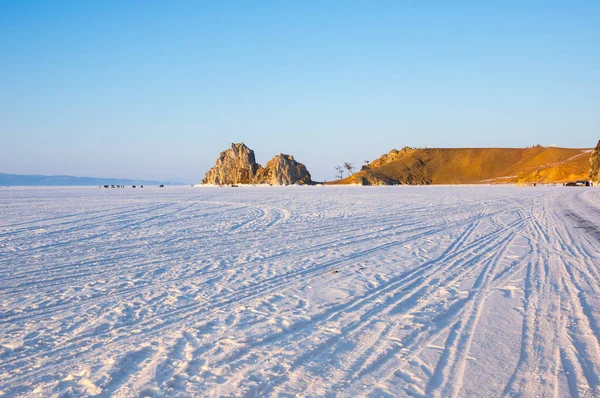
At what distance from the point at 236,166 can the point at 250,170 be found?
22.3 ft

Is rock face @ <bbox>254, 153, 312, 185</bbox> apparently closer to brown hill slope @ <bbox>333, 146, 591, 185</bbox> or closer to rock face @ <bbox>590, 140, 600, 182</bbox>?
brown hill slope @ <bbox>333, 146, 591, 185</bbox>

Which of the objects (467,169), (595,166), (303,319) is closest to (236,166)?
(595,166)

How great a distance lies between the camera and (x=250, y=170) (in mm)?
149250

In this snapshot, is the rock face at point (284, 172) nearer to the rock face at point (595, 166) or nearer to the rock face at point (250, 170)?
the rock face at point (250, 170)

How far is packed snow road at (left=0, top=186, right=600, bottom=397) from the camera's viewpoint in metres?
4.20

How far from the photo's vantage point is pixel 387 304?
258 inches

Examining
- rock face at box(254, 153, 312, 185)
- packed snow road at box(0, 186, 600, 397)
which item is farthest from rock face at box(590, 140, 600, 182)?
packed snow road at box(0, 186, 600, 397)

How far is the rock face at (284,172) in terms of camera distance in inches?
5271

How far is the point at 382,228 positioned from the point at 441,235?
2517 mm

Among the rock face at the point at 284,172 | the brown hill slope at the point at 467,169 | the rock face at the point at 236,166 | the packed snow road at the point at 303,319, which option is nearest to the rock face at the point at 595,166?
the brown hill slope at the point at 467,169

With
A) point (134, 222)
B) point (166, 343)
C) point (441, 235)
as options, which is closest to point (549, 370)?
point (166, 343)

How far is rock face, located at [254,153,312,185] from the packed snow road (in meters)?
121

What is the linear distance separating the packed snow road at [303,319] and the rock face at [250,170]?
122 meters

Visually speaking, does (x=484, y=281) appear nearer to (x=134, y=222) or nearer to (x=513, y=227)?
(x=513, y=227)
